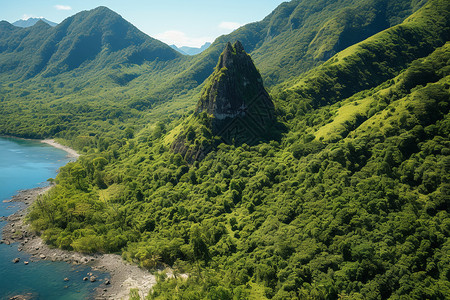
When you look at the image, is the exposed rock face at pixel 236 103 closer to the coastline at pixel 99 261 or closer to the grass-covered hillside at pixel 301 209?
the grass-covered hillside at pixel 301 209

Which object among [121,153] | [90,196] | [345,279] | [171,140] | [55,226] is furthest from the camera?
[121,153]

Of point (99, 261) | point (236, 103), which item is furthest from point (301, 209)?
point (99, 261)

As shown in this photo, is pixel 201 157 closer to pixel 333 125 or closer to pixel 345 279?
pixel 333 125

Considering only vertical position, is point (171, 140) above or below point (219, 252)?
above

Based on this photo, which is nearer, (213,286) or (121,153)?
(213,286)

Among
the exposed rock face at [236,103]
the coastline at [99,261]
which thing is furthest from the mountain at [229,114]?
the coastline at [99,261]

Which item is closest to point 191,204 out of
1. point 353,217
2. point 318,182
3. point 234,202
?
point 234,202

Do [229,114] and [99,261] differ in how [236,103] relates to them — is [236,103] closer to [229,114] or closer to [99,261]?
[229,114]

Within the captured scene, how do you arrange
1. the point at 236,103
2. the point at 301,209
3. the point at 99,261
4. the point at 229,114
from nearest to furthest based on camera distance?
1. the point at 301,209
2. the point at 99,261
3. the point at 229,114
4. the point at 236,103
